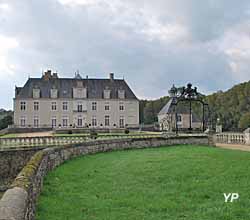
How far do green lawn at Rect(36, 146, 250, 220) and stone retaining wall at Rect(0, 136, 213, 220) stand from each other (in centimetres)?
36

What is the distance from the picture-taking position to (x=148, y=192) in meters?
6.46

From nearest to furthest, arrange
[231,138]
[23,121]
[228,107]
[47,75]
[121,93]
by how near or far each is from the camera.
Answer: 1. [231,138]
2. [23,121]
3. [47,75]
4. [121,93]
5. [228,107]

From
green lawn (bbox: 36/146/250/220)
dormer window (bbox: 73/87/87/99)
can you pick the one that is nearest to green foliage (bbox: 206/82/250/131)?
dormer window (bbox: 73/87/87/99)

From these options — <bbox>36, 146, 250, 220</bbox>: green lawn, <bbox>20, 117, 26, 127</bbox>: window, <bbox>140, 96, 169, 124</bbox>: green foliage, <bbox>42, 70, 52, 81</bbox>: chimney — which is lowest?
<bbox>36, 146, 250, 220</bbox>: green lawn

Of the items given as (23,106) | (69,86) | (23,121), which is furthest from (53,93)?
(23,121)

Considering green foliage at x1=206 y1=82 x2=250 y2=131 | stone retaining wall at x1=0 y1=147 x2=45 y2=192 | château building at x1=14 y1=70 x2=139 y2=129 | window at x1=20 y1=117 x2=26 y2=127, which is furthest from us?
green foliage at x1=206 y1=82 x2=250 y2=131

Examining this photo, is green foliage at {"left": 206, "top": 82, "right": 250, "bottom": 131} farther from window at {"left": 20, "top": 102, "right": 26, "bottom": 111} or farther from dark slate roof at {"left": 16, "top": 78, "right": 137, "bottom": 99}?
window at {"left": 20, "top": 102, "right": 26, "bottom": 111}

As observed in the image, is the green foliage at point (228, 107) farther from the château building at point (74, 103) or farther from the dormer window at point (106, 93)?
the dormer window at point (106, 93)

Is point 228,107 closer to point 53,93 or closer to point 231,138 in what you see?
point 53,93

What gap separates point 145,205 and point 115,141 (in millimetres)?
11664

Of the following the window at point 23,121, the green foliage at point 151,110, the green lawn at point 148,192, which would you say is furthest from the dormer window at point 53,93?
the green lawn at point 148,192

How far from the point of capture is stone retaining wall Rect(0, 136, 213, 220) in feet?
11.2

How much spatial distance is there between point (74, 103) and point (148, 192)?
151 feet

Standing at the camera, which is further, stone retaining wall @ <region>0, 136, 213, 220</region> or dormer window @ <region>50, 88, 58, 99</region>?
dormer window @ <region>50, 88, 58, 99</region>
